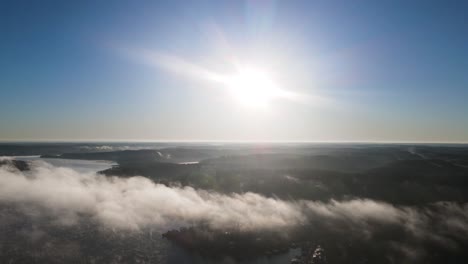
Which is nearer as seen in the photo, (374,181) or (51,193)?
(51,193)

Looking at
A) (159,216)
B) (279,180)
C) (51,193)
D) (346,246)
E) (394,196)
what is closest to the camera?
(346,246)

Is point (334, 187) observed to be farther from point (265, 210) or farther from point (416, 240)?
point (416, 240)

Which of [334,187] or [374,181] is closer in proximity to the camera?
[334,187]

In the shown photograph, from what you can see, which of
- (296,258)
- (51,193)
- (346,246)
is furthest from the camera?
(51,193)

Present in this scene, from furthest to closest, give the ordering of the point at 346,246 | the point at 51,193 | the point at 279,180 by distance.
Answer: the point at 279,180
the point at 51,193
the point at 346,246

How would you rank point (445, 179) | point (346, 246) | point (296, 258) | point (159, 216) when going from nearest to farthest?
point (296, 258)
point (346, 246)
point (159, 216)
point (445, 179)

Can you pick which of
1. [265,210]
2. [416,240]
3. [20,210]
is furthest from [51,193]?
[416,240]

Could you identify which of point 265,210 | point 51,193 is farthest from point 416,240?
point 51,193

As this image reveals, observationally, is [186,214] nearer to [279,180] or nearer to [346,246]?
[346,246]
